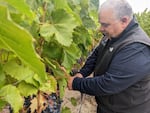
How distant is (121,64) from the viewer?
2.06 metres

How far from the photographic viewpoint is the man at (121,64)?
207 cm

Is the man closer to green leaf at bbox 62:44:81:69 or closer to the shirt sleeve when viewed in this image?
the shirt sleeve

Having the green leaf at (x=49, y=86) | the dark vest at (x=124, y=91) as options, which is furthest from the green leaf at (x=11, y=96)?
the dark vest at (x=124, y=91)

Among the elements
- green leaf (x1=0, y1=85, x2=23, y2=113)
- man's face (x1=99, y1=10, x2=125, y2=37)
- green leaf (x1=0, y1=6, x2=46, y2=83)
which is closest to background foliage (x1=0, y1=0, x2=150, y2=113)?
green leaf (x1=0, y1=85, x2=23, y2=113)

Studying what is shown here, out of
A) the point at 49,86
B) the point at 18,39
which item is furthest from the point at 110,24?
the point at 18,39

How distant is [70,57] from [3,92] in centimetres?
63

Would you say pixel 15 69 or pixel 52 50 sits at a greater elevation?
pixel 52 50

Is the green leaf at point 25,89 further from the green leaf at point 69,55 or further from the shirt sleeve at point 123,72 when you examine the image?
the shirt sleeve at point 123,72

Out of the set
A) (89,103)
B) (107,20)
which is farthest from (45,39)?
(89,103)

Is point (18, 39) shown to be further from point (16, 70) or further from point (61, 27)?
point (61, 27)

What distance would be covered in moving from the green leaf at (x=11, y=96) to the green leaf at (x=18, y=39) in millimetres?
686

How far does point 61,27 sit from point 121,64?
2.19 ft

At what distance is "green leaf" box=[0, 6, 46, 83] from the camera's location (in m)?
0.43

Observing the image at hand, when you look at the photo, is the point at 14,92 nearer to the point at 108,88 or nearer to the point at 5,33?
the point at 5,33
